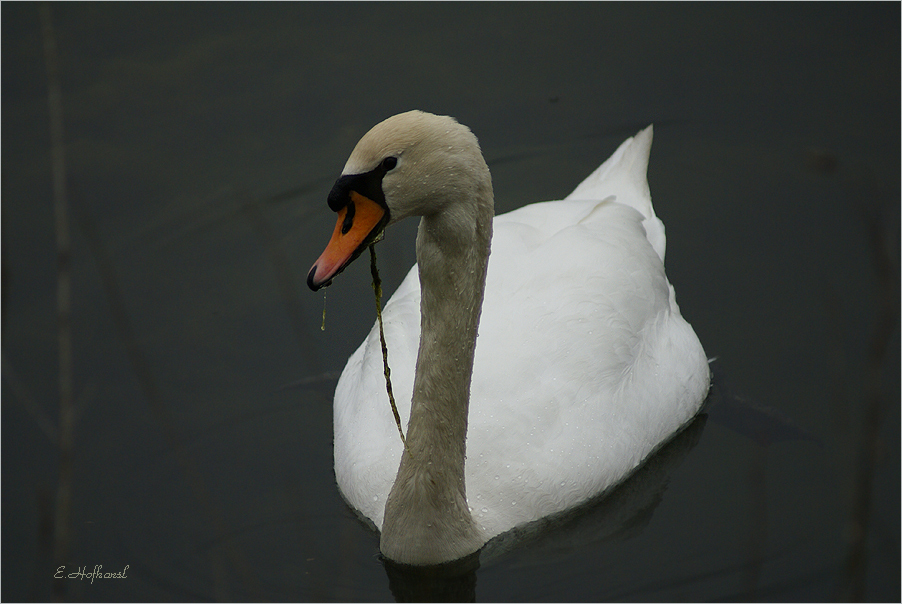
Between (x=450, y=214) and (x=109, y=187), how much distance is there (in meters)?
4.92

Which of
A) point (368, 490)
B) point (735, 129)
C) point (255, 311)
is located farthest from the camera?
point (735, 129)

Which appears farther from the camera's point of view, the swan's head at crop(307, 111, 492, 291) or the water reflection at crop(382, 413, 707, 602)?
the water reflection at crop(382, 413, 707, 602)

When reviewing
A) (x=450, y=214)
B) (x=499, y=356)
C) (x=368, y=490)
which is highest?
(x=450, y=214)

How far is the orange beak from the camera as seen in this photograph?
327 centimetres

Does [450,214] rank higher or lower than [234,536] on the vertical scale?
higher

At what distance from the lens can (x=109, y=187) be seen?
24.6 ft

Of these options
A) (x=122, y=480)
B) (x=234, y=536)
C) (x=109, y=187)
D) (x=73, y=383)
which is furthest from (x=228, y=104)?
(x=234, y=536)

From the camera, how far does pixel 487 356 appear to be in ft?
15.7

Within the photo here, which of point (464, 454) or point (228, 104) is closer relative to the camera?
point (464, 454)

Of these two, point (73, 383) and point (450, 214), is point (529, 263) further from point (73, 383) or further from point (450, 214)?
point (73, 383)

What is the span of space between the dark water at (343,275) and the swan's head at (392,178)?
291 mm

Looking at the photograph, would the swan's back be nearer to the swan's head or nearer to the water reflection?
the water reflection
